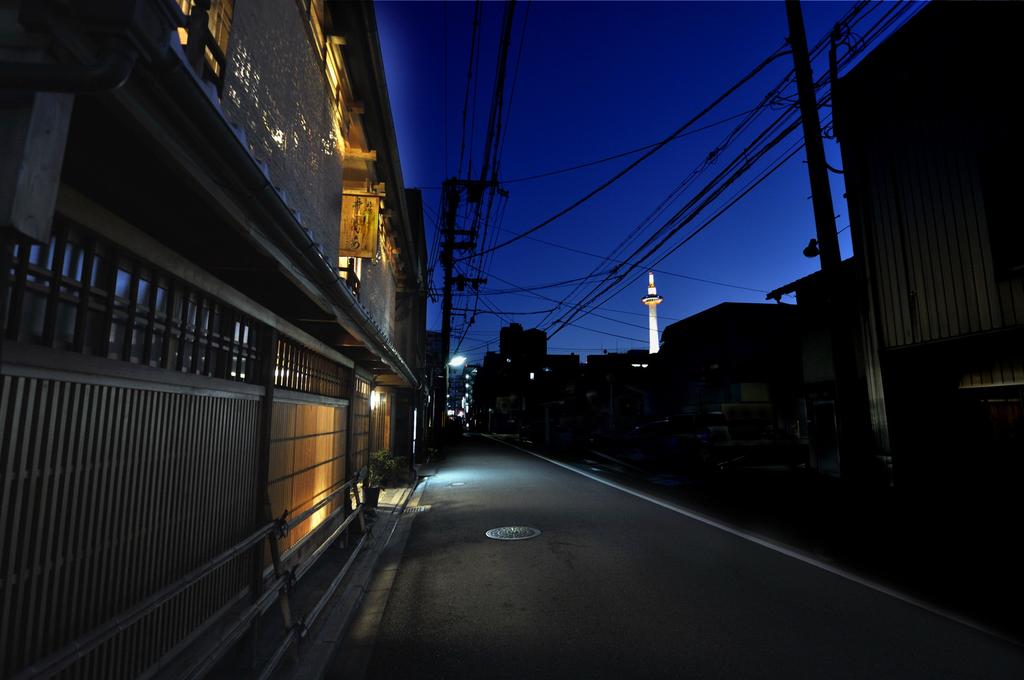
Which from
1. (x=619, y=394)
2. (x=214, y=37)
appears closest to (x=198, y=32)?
(x=214, y=37)

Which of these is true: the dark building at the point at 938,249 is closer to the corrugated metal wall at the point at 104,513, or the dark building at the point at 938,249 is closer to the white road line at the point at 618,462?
the corrugated metal wall at the point at 104,513

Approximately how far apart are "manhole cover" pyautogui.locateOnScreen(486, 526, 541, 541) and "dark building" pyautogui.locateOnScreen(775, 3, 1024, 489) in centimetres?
569

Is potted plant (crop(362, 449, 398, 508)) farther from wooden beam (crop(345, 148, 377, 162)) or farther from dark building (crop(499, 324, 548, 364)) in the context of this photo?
dark building (crop(499, 324, 548, 364))

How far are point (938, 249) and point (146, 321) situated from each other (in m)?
12.6

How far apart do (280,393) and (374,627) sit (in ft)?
9.22

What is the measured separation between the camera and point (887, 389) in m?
11.1

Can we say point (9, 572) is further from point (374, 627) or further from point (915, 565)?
point (915, 565)

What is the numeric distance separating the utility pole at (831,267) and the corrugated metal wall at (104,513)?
9.35 metres

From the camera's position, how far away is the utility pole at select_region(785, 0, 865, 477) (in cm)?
868

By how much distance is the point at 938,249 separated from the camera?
32.0 feet

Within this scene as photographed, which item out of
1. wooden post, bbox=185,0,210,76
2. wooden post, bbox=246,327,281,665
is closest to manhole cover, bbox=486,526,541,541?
wooden post, bbox=246,327,281,665

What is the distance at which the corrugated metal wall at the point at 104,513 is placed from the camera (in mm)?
2354

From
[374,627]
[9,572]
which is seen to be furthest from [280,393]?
[9,572]

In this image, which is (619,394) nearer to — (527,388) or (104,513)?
(527,388)
